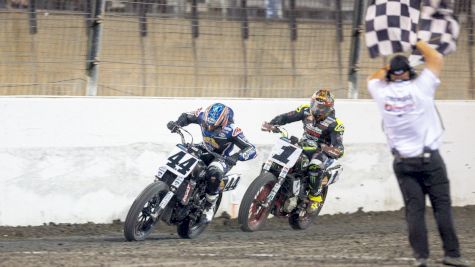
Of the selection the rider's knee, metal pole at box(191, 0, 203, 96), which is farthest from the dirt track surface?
metal pole at box(191, 0, 203, 96)

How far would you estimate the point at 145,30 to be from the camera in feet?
39.9

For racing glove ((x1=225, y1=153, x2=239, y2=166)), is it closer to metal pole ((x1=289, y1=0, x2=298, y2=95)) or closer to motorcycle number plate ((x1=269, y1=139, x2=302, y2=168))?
motorcycle number plate ((x1=269, y1=139, x2=302, y2=168))

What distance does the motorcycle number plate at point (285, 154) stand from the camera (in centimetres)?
1151

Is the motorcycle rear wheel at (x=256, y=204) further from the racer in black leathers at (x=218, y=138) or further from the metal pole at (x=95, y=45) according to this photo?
the metal pole at (x=95, y=45)

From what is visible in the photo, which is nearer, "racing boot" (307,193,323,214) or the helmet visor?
the helmet visor

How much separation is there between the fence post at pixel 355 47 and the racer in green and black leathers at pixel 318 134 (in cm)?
194

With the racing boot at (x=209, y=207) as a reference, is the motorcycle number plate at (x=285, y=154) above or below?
above

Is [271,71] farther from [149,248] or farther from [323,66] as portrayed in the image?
[149,248]

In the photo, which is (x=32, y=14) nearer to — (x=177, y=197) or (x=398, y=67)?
(x=177, y=197)

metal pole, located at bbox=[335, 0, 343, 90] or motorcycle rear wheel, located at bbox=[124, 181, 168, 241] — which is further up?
metal pole, located at bbox=[335, 0, 343, 90]

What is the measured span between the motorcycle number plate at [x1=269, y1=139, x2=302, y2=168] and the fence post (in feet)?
8.43

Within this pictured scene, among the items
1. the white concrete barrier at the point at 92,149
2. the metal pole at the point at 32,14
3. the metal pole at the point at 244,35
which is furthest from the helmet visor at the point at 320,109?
the metal pole at the point at 32,14

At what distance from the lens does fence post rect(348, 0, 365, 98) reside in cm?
1380

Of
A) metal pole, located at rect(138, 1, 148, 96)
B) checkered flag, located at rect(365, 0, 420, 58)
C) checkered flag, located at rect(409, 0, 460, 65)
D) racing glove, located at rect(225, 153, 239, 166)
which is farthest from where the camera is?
metal pole, located at rect(138, 1, 148, 96)
